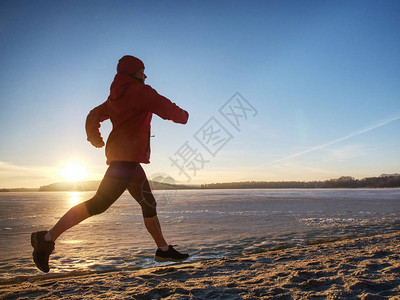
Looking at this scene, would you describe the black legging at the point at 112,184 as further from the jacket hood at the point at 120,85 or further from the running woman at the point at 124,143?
the jacket hood at the point at 120,85

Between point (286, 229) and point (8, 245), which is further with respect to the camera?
point (286, 229)

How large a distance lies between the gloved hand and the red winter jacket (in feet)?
0.82

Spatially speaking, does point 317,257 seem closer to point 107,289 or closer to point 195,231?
point 107,289

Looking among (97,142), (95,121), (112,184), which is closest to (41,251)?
(112,184)

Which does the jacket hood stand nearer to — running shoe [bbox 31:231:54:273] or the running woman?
the running woman

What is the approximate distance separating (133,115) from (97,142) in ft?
1.69

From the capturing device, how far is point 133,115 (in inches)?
95.3

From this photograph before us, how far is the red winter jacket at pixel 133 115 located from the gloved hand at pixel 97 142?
0.82 ft

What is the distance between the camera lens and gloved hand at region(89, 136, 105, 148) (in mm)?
2674

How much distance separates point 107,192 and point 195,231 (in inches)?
137

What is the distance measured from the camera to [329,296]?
6.20 feet

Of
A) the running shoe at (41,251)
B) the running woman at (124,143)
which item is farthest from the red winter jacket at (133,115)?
the running shoe at (41,251)

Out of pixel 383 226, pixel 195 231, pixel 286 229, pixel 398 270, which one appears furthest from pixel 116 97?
pixel 383 226

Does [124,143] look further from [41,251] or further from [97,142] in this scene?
[41,251]
